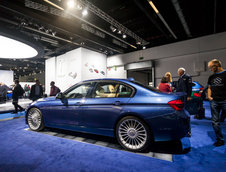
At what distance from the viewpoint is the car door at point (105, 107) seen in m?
2.15

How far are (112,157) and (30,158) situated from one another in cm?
124

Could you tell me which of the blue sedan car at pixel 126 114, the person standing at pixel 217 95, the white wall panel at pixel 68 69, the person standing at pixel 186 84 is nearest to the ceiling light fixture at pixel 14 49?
the white wall panel at pixel 68 69

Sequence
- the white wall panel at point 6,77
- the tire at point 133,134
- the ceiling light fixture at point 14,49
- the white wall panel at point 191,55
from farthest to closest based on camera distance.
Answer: the white wall panel at point 6,77, the white wall panel at point 191,55, the ceiling light fixture at point 14,49, the tire at point 133,134

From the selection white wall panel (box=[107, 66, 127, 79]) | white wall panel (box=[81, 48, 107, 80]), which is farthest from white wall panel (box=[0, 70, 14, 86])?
white wall panel (box=[107, 66, 127, 79])

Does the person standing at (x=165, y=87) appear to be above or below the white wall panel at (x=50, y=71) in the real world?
below

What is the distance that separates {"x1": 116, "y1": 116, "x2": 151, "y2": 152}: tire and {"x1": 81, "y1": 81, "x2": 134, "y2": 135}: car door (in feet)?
0.54

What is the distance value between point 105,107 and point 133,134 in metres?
0.65

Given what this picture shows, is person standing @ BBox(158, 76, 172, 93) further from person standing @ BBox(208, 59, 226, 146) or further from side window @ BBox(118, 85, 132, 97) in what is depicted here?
side window @ BBox(118, 85, 132, 97)

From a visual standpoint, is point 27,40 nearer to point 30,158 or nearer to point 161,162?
point 30,158

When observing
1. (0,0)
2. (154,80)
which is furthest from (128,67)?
(0,0)

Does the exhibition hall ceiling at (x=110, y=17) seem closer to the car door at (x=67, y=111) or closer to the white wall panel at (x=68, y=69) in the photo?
the white wall panel at (x=68, y=69)

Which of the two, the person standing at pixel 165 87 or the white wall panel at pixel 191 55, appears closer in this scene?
the person standing at pixel 165 87

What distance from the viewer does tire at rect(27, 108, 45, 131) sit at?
3.01 m

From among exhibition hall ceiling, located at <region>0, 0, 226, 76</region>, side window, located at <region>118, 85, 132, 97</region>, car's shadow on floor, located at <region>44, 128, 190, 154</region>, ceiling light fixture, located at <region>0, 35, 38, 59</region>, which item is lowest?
car's shadow on floor, located at <region>44, 128, 190, 154</region>
